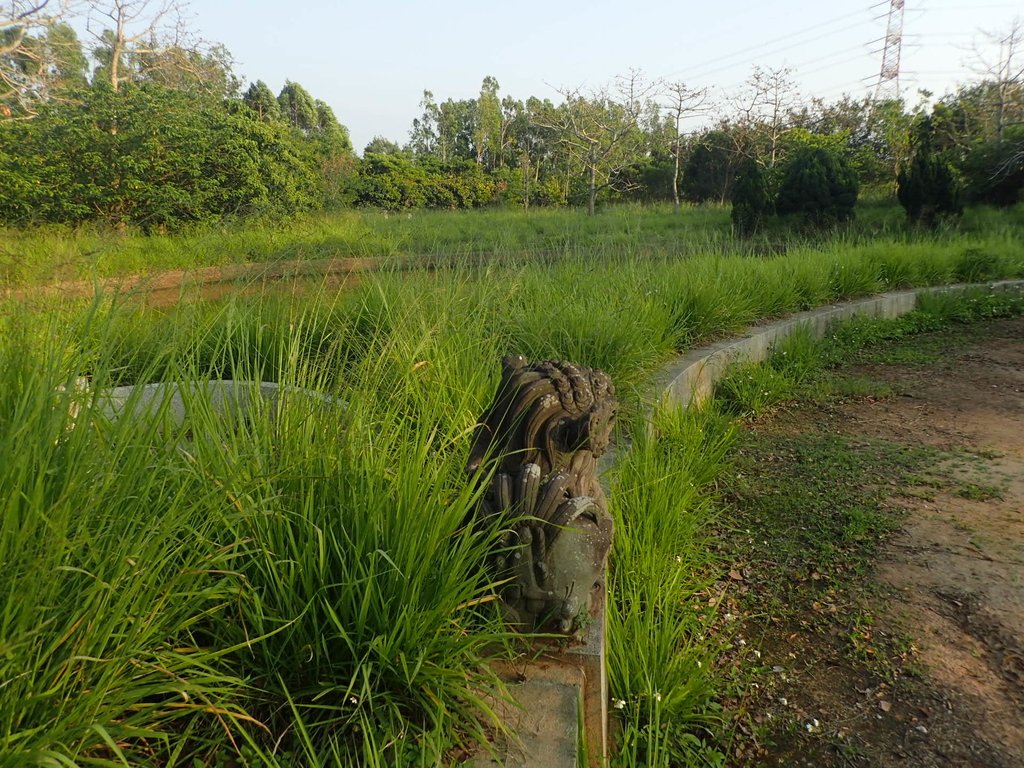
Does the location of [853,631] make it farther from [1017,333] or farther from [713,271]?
[1017,333]

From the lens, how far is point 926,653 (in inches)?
88.7

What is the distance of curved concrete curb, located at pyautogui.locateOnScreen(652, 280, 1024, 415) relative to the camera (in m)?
4.25

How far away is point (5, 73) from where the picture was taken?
13828 mm

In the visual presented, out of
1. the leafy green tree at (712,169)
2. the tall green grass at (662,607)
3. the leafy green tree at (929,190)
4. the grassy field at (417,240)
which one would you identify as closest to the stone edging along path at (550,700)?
the tall green grass at (662,607)

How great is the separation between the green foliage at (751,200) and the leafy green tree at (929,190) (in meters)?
2.39

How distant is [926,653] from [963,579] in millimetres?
582

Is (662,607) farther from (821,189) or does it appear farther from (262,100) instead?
(262,100)

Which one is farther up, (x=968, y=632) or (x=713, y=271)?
(x=713, y=271)

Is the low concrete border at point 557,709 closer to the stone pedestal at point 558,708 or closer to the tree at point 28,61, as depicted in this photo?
the stone pedestal at point 558,708

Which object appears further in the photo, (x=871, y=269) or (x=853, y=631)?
(x=871, y=269)

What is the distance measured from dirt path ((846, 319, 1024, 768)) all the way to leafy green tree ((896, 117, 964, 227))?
27.4 feet

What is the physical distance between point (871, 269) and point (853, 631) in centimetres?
623

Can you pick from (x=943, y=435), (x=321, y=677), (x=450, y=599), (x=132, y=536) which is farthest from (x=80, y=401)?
(x=943, y=435)

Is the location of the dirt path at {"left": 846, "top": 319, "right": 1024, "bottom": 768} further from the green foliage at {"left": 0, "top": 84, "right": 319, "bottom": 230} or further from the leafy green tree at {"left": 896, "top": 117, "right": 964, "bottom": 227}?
the green foliage at {"left": 0, "top": 84, "right": 319, "bottom": 230}
